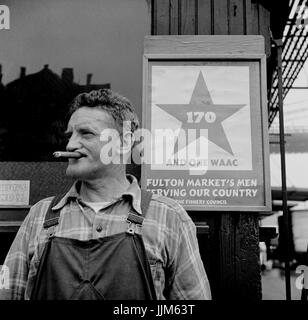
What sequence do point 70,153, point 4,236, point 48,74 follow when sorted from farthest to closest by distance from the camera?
point 48,74 < point 4,236 < point 70,153

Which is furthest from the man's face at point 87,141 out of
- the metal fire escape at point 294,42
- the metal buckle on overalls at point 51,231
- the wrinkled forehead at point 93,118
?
the metal fire escape at point 294,42

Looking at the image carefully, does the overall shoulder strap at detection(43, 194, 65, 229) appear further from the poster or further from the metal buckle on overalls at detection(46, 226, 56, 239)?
the poster

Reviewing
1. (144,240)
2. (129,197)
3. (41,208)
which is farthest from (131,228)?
(41,208)

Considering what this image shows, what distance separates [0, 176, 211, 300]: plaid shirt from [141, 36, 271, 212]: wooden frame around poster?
453 mm

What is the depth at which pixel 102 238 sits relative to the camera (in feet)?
5.41

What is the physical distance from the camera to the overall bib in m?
1.59

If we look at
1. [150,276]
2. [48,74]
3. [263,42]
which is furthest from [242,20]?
[150,276]

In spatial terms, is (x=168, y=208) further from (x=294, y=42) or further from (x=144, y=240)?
(x=294, y=42)

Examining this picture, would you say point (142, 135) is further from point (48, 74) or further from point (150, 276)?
point (150, 276)

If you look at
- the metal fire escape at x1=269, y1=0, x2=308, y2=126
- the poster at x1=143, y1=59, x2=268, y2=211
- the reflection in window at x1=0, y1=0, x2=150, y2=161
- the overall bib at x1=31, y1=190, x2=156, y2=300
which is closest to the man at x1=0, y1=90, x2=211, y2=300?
the overall bib at x1=31, y1=190, x2=156, y2=300

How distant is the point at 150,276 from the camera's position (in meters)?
1.64

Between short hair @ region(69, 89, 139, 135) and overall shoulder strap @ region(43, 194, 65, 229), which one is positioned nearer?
overall shoulder strap @ region(43, 194, 65, 229)
